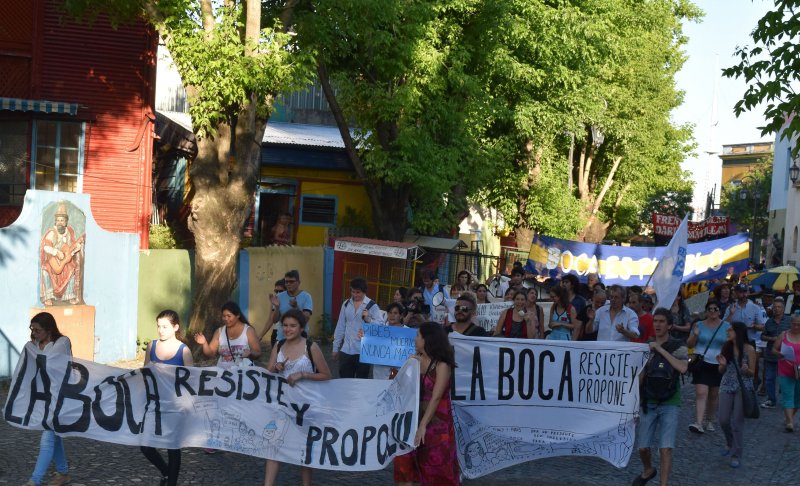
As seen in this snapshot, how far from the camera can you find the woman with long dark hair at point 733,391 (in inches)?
457

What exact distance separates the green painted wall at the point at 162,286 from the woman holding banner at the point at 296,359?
10.1m

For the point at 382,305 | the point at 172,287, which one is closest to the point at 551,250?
the point at 382,305

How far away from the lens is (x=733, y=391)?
11.8m

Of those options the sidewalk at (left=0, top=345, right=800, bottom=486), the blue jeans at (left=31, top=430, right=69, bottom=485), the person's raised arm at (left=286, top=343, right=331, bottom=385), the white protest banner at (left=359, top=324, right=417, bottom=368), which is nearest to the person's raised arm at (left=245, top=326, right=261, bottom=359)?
the person's raised arm at (left=286, top=343, right=331, bottom=385)

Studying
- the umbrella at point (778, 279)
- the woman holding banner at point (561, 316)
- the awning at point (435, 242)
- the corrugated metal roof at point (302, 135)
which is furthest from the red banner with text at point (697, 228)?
the woman holding banner at point (561, 316)

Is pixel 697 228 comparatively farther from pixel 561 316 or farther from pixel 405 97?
pixel 561 316

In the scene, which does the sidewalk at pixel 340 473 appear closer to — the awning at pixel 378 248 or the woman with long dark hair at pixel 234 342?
the woman with long dark hair at pixel 234 342

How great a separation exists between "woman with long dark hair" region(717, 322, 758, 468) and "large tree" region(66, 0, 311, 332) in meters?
8.00

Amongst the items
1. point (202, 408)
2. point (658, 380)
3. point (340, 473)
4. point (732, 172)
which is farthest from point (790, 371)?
Answer: point (732, 172)

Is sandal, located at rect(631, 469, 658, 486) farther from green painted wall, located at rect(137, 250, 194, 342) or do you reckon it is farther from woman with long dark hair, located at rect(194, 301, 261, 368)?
green painted wall, located at rect(137, 250, 194, 342)

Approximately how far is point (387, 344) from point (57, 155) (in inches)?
480

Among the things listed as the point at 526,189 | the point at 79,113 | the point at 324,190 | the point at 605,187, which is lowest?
the point at 324,190

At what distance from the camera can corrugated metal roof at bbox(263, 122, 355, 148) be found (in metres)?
30.0

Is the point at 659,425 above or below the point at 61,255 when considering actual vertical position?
below
